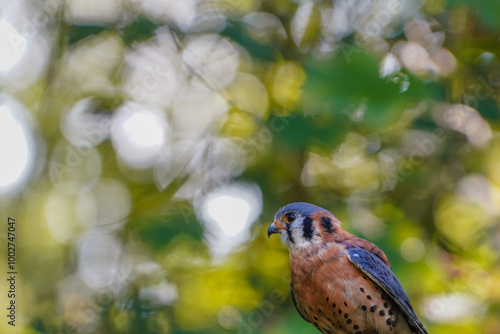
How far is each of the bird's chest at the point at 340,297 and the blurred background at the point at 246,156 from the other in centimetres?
94

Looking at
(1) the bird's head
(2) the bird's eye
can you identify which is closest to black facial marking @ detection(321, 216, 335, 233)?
(1) the bird's head

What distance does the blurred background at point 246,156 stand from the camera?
496 cm

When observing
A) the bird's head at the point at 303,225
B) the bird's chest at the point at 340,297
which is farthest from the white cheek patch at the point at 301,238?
the bird's chest at the point at 340,297

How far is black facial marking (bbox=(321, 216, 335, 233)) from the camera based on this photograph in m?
3.81

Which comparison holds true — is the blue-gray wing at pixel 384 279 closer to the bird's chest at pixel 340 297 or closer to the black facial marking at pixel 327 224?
the bird's chest at pixel 340 297

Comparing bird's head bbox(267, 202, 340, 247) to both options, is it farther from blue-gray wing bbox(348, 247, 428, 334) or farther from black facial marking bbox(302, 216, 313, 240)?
blue-gray wing bbox(348, 247, 428, 334)

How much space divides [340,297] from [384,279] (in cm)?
29

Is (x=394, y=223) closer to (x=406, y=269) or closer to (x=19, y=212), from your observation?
(x=406, y=269)

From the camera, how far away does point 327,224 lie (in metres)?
3.85

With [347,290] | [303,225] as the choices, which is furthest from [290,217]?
[347,290]

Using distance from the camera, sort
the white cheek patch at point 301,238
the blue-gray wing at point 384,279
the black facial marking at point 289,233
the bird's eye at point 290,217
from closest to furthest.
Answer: the blue-gray wing at point 384,279 → the white cheek patch at point 301,238 → the black facial marking at point 289,233 → the bird's eye at point 290,217

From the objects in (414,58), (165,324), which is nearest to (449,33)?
(414,58)

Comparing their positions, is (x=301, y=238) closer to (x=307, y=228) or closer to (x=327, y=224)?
(x=307, y=228)

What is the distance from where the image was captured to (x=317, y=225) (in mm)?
3832
